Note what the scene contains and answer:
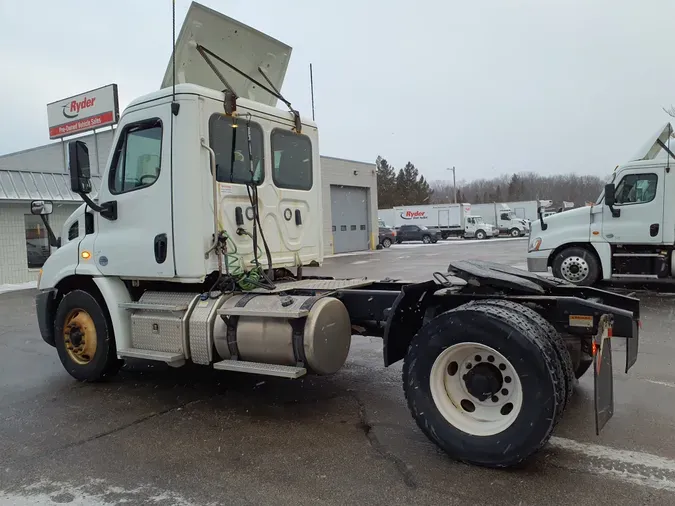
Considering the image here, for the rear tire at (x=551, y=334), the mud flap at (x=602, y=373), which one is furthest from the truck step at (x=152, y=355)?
the mud flap at (x=602, y=373)

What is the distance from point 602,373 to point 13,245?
20.2 meters

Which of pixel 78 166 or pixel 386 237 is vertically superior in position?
pixel 78 166

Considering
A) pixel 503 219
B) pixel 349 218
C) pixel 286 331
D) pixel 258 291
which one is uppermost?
pixel 349 218

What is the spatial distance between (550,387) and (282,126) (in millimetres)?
3922

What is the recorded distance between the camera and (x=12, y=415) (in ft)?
16.6

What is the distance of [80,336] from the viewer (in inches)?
230

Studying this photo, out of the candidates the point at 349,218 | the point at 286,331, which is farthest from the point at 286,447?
the point at 349,218

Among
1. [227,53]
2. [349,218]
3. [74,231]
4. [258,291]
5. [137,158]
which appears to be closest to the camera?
[258,291]

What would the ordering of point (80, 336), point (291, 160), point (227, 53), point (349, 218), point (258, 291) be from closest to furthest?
point (258, 291), point (227, 53), point (80, 336), point (291, 160), point (349, 218)

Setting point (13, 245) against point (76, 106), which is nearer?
point (13, 245)

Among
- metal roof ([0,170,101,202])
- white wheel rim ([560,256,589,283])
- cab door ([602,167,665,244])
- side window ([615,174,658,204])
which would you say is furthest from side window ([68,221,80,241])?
metal roof ([0,170,101,202])

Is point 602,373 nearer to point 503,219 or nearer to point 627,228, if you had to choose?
point 627,228

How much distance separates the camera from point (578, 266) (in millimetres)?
11617

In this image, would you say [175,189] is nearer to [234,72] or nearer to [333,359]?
[234,72]
